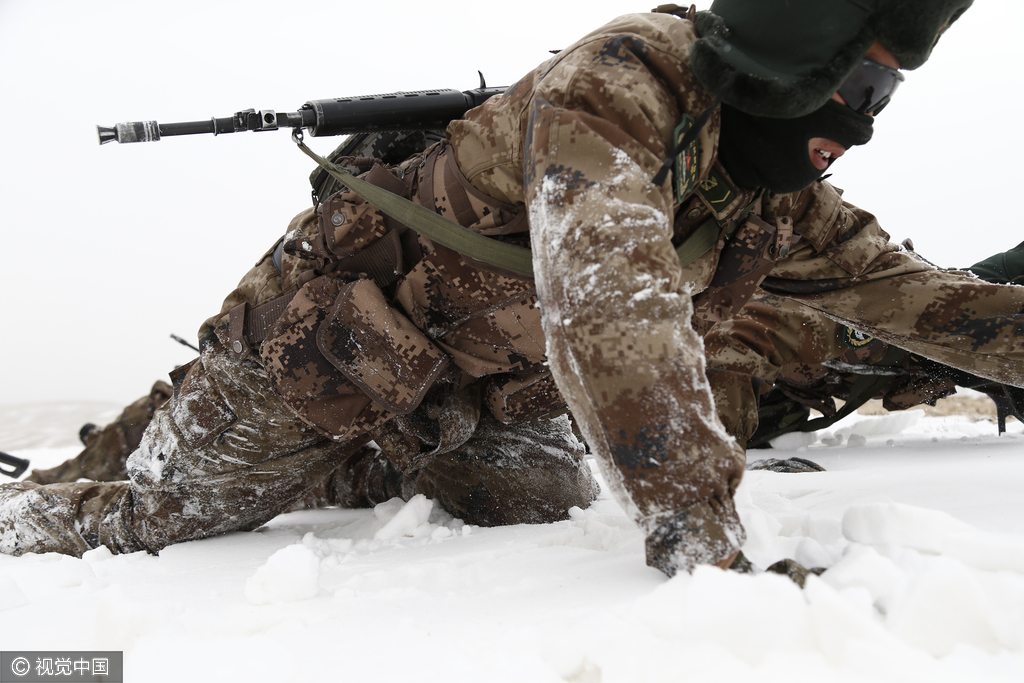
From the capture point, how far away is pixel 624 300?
1005 millimetres

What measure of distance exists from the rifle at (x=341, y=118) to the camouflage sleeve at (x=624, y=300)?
0.84 meters

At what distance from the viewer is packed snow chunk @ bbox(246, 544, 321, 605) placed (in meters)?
1.22

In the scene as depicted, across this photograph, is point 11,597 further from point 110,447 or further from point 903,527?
point 110,447

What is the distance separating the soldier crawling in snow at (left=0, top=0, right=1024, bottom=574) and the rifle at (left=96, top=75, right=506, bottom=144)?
8.6 inches

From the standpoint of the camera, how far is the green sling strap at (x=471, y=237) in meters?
1.47

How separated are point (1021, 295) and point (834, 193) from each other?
539 mm

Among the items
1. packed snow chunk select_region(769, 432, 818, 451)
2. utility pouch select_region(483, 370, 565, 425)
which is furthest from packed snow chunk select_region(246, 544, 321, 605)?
packed snow chunk select_region(769, 432, 818, 451)

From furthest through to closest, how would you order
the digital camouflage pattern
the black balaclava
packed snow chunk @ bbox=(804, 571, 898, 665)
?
the digital camouflage pattern, the black balaclava, packed snow chunk @ bbox=(804, 571, 898, 665)

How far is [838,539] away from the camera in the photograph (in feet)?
3.67

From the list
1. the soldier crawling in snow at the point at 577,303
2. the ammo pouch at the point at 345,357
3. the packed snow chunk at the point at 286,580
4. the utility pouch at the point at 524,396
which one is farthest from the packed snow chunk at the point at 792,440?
the packed snow chunk at the point at 286,580

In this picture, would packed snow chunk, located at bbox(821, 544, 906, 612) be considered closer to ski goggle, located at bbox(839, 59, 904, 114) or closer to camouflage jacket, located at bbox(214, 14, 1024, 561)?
camouflage jacket, located at bbox(214, 14, 1024, 561)

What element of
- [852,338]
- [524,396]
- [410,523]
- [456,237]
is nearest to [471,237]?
[456,237]

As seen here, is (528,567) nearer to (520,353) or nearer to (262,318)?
(520,353)

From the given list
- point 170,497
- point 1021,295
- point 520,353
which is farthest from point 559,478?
point 1021,295
